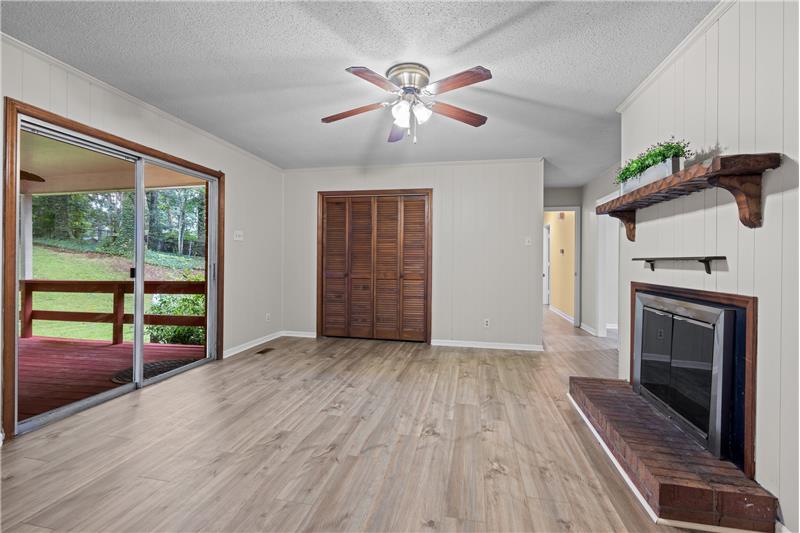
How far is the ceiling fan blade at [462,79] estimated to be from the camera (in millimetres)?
1972

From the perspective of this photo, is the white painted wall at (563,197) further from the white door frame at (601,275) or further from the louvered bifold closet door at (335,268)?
the louvered bifold closet door at (335,268)

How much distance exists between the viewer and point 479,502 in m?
1.71

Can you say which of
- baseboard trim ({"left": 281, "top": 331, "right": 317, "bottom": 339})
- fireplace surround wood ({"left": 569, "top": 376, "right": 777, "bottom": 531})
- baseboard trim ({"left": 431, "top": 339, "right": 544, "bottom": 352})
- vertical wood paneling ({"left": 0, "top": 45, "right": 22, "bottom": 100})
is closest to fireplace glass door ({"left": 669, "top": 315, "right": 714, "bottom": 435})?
fireplace surround wood ({"left": 569, "top": 376, "right": 777, "bottom": 531})

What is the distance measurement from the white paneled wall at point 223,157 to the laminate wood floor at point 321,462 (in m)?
1.35

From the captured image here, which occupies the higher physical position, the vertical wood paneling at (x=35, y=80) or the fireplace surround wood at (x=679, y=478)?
the vertical wood paneling at (x=35, y=80)

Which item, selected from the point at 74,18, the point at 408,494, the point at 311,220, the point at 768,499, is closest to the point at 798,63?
the point at 768,499

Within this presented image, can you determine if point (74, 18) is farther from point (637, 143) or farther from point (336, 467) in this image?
point (637, 143)

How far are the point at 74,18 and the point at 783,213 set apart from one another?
3.60 meters

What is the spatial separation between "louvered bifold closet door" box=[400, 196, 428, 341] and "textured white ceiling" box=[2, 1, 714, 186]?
156 cm

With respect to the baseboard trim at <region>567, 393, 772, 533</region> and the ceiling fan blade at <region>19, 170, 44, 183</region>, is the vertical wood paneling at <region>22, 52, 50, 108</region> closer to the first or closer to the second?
the ceiling fan blade at <region>19, 170, 44, 183</region>

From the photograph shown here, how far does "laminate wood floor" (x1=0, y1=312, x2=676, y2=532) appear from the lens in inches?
63.0

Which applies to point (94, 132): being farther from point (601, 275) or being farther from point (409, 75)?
point (601, 275)

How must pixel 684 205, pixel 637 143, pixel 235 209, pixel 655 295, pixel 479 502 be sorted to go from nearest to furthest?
pixel 479 502
pixel 684 205
pixel 655 295
pixel 637 143
pixel 235 209

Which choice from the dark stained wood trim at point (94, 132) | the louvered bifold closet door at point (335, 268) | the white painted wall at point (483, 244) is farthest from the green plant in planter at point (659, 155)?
the dark stained wood trim at point (94, 132)
